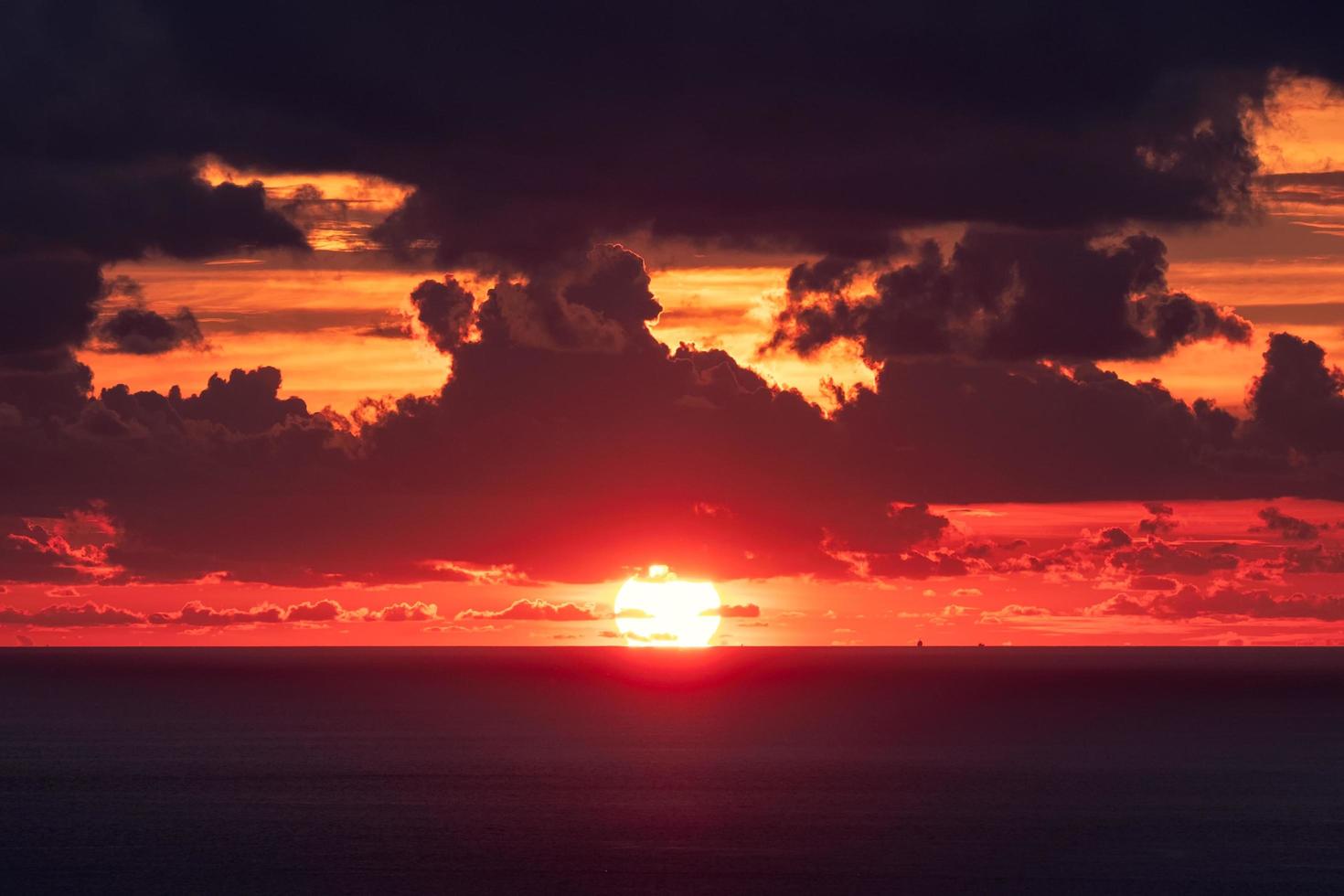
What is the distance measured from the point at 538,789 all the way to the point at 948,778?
1531 inches

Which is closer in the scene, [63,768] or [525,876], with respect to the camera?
[525,876]

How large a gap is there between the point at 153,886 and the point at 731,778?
69.7 metres

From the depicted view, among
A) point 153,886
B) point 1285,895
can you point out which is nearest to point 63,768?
point 153,886

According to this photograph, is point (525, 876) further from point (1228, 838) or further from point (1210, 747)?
point (1210, 747)

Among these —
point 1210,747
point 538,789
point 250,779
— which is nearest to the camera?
point 538,789

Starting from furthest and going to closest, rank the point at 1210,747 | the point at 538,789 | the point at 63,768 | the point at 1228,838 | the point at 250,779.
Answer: the point at 1210,747 → the point at 63,768 → the point at 250,779 → the point at 538,789 → the point at 1228,838

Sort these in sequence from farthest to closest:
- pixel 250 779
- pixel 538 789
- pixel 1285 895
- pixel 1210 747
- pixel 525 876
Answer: pixel 1210 747 → pixel 250 779 → pixel 538 789 → pixel 525 876 → pixel 1285 895

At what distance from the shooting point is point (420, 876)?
338 ft

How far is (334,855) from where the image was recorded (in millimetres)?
111750

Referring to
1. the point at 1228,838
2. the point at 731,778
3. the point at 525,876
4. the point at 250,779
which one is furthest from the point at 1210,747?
the point at 525,876

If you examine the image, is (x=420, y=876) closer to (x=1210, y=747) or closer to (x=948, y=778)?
(x=948, y=778)

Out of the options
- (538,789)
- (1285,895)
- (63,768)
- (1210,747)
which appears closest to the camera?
(1285,895)

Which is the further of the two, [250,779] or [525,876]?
[250,779]

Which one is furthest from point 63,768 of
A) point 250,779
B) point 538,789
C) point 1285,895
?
point 1285,895
